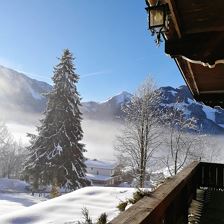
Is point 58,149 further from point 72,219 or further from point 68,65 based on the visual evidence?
point 72,219

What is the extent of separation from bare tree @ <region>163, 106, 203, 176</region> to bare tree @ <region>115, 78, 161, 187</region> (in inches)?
96.1

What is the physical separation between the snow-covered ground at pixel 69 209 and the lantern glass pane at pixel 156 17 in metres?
6.95

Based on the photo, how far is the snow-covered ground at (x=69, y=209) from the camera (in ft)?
33.8

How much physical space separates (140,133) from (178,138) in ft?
15.5

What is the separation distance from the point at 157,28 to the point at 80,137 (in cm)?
3221

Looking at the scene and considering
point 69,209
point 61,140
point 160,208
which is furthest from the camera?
point 61,140

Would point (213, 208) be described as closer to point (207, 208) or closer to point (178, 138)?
point (207, 208)

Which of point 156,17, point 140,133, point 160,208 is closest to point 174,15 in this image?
point 156,17

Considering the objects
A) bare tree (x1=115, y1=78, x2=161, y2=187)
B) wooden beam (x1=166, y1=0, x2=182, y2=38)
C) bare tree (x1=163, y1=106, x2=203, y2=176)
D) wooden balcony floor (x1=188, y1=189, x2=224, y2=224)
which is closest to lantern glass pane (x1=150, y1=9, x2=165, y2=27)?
wooden beam (x1=166, y1=0, x2=182, y2=38)

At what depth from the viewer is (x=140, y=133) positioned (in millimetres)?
26672

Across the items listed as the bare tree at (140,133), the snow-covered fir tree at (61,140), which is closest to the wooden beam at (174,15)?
the bare tree at (140,133)

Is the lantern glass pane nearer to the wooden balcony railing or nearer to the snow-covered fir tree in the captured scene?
the wooden balcony railing

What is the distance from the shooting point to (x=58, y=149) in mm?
33125

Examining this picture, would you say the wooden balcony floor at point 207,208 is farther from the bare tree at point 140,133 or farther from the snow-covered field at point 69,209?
the bare tree at point 140,133
